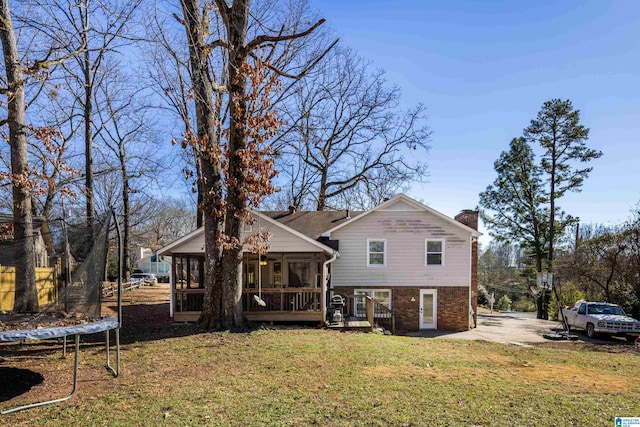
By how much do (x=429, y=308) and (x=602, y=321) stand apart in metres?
6.56

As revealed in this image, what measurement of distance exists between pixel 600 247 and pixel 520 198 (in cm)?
637

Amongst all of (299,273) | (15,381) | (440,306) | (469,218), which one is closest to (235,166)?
(15,381)

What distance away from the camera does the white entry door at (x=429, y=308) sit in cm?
1681

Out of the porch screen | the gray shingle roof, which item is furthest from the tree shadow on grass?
the gray shingle roof

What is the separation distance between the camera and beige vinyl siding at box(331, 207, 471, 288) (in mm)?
16891

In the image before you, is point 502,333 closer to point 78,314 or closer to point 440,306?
point 440,306

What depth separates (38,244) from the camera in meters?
7.89

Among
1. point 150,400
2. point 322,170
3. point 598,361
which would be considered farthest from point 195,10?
point 322,170

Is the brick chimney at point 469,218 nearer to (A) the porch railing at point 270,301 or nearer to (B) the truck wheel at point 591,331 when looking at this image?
(B) the truck wheel at point 591,331

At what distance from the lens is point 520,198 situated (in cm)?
2602

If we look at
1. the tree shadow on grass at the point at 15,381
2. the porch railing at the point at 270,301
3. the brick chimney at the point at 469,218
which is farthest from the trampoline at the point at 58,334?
the brick chimney at the point at 469,218

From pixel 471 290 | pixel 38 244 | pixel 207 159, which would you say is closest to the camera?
pixel 38 244

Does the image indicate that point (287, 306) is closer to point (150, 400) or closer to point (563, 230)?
point (150, 400)

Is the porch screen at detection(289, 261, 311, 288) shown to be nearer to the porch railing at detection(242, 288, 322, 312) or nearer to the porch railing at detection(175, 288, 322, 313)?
the porch railing at detection(242, 288, 322, 312)
